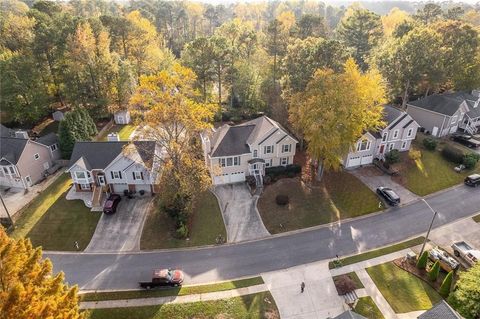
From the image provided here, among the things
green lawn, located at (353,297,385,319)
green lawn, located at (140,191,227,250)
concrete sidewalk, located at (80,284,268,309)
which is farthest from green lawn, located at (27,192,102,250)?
green lawn, located at (353,297,385,319)

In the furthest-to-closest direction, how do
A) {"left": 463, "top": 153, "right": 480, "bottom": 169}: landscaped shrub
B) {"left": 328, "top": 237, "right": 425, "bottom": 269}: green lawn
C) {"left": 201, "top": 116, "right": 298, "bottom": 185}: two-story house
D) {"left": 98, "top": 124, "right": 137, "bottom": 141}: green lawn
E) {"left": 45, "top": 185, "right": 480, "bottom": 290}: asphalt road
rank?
{"left": 98, "top": 124, "right": 137, "bottom": 141}: green lawn → {"left": 463, "top": 153, "right": 480, "bottom": 169}: landscaped shrub → {"left": 201, "top": 116, "right": 298, "bottom": 185}: two-story house → {"left": 328, "top": 237, "right": 425, "bottom": 269}: green lawn → {"left": 45, "top": 185, "right": 480, "bottom": 290}: asphalt road

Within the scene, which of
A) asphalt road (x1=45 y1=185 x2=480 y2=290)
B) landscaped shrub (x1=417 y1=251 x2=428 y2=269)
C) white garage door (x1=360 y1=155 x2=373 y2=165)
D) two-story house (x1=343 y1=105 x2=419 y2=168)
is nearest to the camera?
landscaped shrub (x1=417 y1=251 x2=428 y2=269)

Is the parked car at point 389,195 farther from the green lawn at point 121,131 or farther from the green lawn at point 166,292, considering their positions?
the green lawn at point 121,131

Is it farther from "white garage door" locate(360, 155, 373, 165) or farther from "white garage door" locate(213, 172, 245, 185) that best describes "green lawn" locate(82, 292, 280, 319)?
"white garage door" locate(360, 155, 373, 165)

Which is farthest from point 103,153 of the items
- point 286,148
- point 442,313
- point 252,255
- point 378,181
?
point 442,313

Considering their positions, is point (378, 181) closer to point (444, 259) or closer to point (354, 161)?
point (354, 161)

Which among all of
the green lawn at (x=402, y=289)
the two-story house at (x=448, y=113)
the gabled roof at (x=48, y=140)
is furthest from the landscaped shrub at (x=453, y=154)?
the gabled roof at (x=48, y=140)
